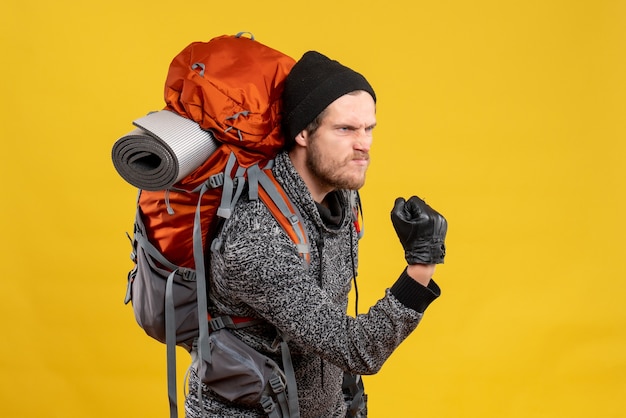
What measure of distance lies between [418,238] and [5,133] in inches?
94.9

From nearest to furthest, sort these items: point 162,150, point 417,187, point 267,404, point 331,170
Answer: point 162,150 → point 331,170 → point 267,404 → point 417,187

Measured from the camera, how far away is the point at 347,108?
285 cm

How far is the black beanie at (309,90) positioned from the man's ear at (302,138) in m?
0.01

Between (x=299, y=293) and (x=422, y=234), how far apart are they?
13.8 inches

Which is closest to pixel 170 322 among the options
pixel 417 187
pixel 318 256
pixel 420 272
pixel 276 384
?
pixel 276 384

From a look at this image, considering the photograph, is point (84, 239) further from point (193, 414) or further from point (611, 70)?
point (611, 70)

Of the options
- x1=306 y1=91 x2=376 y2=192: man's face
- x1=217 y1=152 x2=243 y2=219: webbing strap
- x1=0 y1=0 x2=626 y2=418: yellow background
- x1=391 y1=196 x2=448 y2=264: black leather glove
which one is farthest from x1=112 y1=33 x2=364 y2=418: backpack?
x1=0 y1=0 x2=626 y2=418: yellow background

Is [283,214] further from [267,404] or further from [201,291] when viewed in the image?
[267,404]

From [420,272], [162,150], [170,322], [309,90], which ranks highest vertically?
[309,90]

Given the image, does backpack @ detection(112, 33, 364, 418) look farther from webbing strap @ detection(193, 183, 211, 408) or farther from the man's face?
the man's face

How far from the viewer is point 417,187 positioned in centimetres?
474

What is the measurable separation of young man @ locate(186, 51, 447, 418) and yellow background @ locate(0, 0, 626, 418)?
1659 millimetres

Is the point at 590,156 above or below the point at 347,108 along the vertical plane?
below

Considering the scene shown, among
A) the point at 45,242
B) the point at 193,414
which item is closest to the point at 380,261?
the point at 45,242
